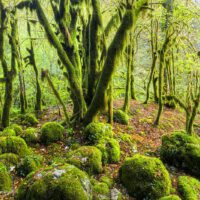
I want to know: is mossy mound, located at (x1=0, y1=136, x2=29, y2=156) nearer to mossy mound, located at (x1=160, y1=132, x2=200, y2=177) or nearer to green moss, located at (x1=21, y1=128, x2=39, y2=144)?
green moss, located at (x1=21, y1=128, x2=39, y2=144)

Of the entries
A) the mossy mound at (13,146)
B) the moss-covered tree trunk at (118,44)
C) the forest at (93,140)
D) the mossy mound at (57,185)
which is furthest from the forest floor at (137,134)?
the moss-covered tree trunk at (118,44)

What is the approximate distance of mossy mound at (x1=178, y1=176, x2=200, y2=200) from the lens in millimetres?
6439

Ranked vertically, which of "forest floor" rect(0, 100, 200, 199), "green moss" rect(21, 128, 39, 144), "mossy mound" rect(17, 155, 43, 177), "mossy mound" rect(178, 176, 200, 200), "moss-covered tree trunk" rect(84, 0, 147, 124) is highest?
"moss-covered tree trunk" rect(84, 0, 147, 124)

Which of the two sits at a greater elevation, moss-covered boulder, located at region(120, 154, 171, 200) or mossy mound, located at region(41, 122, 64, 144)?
mossy mound, located at region(41, 122, 64, 144)

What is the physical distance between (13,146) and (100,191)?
315cm

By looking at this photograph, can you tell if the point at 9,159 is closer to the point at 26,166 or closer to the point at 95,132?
the point at 26,166

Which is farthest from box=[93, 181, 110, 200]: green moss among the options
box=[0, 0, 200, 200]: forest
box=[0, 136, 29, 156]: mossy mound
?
box=[0, 136, 29, 156]: mossy mound

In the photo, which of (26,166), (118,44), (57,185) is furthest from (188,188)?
(118,44)

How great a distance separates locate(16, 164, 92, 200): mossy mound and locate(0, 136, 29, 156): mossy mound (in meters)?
2.02

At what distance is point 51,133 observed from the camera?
849cm

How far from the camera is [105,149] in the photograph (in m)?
7.51

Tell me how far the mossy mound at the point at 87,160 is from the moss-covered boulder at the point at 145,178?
28.1 inches

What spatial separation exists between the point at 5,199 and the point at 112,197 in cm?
245

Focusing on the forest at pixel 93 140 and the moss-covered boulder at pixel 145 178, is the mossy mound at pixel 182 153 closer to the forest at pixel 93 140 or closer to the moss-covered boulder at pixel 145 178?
the forest at pixel 93 140
